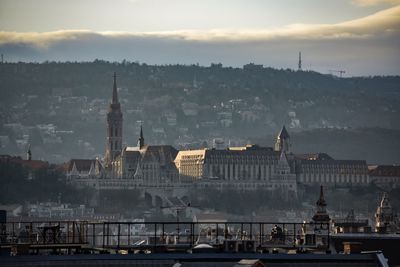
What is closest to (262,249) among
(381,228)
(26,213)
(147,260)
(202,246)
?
(202,246)

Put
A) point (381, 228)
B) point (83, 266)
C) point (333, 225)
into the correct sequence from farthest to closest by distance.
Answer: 1. point (333, 225)
2. point (381, 228)
3. point (83, 266)

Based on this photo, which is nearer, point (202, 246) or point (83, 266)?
point (83, 266)

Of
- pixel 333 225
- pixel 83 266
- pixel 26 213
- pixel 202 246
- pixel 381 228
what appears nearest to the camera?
pixel 83 266

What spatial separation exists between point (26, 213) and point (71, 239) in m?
122

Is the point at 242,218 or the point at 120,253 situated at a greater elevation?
the point at 120,253

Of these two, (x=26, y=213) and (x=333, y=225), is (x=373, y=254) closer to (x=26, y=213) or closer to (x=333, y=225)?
(x=333, y=225)

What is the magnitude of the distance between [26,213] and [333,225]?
9117 cm

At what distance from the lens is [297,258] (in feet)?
158

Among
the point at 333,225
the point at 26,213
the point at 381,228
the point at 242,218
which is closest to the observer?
the point at 381,228

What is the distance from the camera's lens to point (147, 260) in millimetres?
47938

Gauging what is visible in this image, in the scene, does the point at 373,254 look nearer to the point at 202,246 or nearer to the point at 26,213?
the point at 202,246

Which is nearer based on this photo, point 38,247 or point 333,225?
point 38,247

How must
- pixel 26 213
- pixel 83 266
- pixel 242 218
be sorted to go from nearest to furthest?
pixel 83 266
pixel 26 213
pixel 242 218

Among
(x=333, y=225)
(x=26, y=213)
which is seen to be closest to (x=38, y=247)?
(x=333, y=225)
